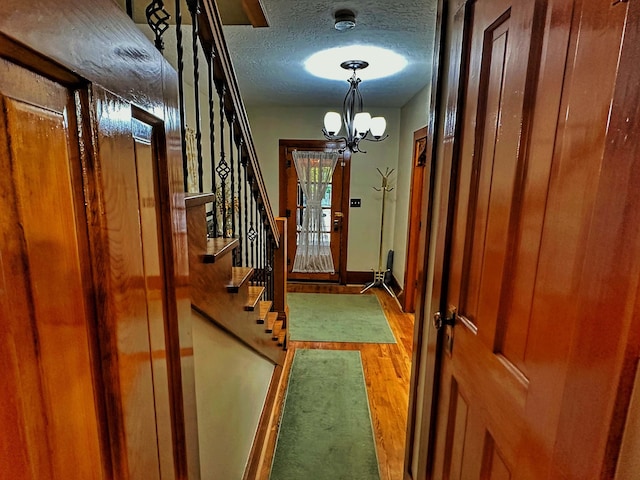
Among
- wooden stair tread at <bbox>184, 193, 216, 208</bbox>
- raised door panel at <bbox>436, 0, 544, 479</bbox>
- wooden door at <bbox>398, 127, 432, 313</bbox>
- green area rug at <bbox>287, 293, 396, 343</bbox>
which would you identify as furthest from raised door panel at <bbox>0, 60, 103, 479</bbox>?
wooden door at <bbox>398, 127, 432, 313</bbox>

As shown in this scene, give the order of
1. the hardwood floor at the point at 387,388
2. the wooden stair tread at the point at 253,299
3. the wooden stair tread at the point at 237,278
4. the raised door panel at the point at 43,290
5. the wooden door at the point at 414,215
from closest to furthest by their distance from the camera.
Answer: the raised door panel at the point at 43,290, the wooden stair tread at the point at 237,278, the wooden stair tread at the point at 253,299, the hardwood floor at the point at 387,388, the wooden door at the point at 414,215

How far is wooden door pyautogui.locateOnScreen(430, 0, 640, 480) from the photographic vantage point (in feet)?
1.58

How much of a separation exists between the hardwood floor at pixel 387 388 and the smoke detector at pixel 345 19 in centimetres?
242

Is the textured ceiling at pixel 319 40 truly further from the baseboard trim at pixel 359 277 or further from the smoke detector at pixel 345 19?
the baseboard trim at pixel 359 277

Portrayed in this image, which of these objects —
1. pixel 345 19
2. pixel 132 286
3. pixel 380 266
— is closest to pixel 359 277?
pixel 380 266

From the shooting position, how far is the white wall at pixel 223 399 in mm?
1140

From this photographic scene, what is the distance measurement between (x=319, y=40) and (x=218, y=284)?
198 cm

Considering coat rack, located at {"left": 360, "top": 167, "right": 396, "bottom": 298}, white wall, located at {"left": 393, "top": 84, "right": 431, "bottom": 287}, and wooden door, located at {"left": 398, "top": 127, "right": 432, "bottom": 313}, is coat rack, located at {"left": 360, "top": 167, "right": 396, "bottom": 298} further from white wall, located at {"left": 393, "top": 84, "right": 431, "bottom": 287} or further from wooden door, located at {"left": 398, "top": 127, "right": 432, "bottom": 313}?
wooden door, located at {"left": 398, "top": 127, "right": 432, "bottom": 313}

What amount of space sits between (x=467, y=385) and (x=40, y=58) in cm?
114

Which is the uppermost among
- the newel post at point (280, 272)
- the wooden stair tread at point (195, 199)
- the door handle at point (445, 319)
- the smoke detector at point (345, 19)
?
the smoke detector at point (345, 19)

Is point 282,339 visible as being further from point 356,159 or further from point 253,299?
point 356,159

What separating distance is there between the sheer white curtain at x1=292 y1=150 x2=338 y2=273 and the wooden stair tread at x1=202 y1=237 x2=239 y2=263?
11.1 ft

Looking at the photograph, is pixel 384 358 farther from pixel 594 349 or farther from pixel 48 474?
pixel 48 474

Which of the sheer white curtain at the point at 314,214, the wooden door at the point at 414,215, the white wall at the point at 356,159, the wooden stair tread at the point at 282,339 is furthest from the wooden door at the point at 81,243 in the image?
the white wall at the point at 356,159
